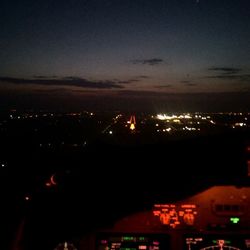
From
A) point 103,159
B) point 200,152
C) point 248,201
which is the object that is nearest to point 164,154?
point 200,152

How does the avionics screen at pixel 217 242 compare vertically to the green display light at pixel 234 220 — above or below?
below

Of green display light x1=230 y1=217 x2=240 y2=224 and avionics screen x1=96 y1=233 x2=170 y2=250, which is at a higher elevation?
green display light x1=230 y1=217 x2=240 y2=224

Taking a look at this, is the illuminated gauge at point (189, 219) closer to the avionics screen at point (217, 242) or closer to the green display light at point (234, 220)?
the avionics screen at point (217, 242)

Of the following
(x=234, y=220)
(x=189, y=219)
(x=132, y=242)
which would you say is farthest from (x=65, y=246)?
(x=234, y=220)

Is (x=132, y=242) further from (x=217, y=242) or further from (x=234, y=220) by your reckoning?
(x=234, y=220)

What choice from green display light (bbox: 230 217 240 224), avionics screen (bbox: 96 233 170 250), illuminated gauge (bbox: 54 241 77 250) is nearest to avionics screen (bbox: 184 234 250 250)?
green display light (bbox: 230 217 240 224)

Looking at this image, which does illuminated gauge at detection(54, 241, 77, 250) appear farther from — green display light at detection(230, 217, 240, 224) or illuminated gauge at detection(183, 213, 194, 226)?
green display light at detection(230, 217, 240, 224)

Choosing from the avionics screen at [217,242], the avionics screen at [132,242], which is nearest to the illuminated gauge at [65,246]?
the avionics screen at [132,242]
